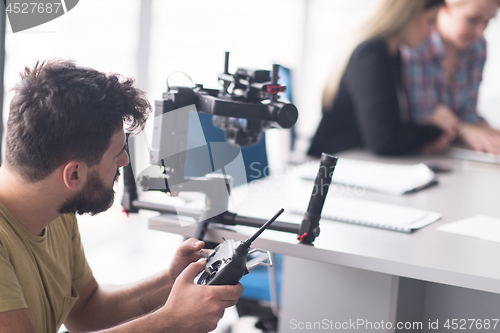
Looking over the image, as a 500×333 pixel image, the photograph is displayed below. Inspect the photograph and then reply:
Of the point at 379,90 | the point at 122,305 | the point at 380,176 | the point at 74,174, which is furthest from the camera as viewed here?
the point at 379,90

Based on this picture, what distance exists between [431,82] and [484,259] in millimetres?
1634

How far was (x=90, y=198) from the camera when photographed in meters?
0.97

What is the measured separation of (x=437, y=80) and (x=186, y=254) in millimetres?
1959

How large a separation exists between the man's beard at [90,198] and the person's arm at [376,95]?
1343mm

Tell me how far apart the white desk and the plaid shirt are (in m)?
1.01

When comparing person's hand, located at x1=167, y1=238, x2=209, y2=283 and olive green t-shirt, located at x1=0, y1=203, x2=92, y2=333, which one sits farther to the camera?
person's hand, located at x1=167, y1=238, x2=209, y2=283

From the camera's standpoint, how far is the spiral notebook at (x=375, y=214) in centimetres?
131

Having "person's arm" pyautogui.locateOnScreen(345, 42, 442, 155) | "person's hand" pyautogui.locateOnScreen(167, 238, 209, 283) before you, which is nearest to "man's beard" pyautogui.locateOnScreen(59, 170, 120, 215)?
"person's hand" pyautogui.locateOnScreen(167, 238, 209, 283)

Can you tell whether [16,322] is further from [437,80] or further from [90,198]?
[437,80]

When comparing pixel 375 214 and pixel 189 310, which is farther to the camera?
A: pixel 375 214

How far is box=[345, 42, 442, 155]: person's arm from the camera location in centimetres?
204

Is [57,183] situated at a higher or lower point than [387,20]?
lower

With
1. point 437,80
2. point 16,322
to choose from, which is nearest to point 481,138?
point 437,80

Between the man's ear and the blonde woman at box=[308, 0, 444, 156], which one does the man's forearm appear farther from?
the blonde woman at box=[308, 0, 444, 156]
